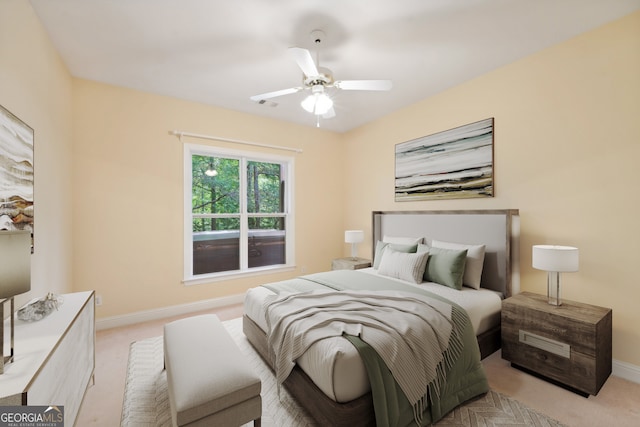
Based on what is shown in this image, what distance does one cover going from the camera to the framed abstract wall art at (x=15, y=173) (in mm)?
1684

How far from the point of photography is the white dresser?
107 cm

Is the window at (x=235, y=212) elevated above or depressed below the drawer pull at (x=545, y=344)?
above

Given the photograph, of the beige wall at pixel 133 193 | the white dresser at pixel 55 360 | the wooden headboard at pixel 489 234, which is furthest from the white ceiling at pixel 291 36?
the white dresser at pixel 55 360

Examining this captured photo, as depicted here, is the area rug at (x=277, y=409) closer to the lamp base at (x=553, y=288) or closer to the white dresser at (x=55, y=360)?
the white dresser at (x=55, y=360)

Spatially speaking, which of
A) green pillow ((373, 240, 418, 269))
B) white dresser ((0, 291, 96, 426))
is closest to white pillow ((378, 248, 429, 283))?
green pillow ((373, 240, 418, 269))

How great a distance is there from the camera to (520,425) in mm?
1718

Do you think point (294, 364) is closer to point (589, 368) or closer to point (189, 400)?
point (189, 400)

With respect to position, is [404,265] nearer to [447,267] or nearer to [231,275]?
[447,267]

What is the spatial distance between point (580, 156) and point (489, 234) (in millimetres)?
1017

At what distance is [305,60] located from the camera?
81.0 inches

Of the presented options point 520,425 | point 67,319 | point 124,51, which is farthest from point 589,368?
point 124,51

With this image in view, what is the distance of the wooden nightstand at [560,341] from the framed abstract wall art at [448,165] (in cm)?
131

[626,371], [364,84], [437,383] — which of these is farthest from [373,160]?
[626,371]

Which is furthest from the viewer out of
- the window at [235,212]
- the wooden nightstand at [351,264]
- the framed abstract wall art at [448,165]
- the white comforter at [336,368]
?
the wooden nightstand at [351,264]
